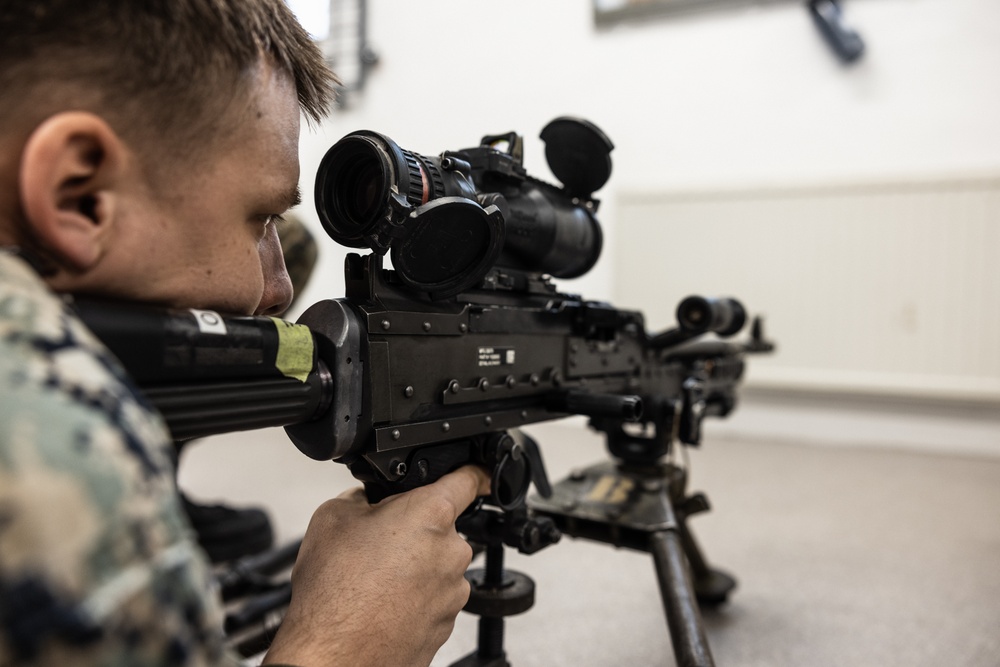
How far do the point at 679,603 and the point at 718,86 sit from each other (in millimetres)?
2250

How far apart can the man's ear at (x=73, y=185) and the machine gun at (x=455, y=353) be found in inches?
1.5

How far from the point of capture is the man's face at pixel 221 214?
39 cm

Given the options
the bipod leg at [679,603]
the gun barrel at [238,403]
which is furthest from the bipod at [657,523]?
the gun barrel at [238,403]

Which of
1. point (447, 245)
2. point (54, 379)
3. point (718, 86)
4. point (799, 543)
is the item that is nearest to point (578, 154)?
point (447, 245)

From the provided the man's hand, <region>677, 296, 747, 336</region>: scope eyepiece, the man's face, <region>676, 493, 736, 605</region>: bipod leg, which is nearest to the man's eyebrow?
the man's face

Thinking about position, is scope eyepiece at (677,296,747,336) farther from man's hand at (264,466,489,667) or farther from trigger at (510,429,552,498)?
man's hand at (264,466,489,667)

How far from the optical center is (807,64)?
2494mm

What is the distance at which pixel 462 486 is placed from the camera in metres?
0.67

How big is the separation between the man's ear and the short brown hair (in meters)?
0.02

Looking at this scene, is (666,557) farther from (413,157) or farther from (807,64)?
(807,64)

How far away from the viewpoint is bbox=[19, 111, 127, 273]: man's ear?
327mm

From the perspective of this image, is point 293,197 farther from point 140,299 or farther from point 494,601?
point 494,601

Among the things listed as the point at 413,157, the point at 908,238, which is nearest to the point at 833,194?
the point at 908,238

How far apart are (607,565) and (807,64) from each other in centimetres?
211
